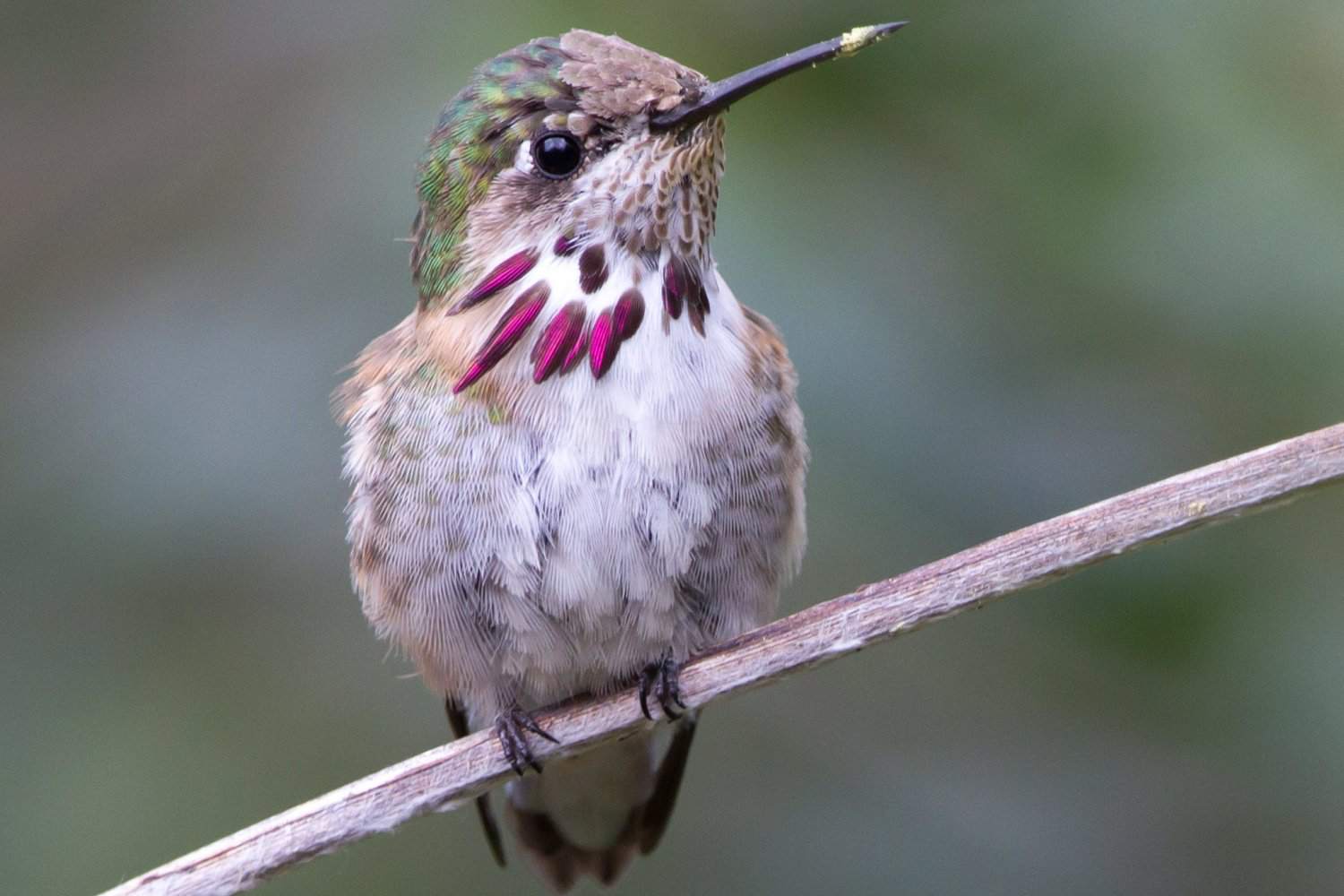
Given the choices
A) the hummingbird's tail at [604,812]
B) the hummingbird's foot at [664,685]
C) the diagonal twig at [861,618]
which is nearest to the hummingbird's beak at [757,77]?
the diagonal twig at [861,618]

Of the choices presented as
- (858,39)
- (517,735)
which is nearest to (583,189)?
(858,39)

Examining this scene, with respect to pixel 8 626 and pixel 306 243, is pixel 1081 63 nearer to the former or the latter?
pixel 306 243

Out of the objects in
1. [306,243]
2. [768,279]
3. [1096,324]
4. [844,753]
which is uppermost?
[306,243]

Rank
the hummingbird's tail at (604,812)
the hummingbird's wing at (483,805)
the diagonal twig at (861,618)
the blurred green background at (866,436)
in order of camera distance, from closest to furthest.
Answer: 1. the diagonal twig at (861,618)
2. the blurred green background at (866,436)
3. the hummingbird's wing at (483,805)
4. the hummingbird's tail at (604,812)

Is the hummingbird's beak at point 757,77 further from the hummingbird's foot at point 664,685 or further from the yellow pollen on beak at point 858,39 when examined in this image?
the hummingbird's foot at point 664,685

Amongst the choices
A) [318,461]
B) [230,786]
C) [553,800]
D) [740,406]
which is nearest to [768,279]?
[740,406]

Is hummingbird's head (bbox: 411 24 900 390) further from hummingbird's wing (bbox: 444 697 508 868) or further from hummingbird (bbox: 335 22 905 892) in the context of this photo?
hummingbird's wing (bbox: 444 697 508 868)
